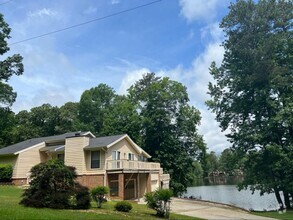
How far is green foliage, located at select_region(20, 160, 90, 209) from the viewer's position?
14242 mm

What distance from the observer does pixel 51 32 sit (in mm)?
14578

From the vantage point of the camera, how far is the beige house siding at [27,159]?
2904cm

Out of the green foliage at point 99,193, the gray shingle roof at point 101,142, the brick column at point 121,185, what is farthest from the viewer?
the gray shingle roof at point 101,142

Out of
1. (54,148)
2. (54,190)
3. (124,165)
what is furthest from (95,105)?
(54,190)

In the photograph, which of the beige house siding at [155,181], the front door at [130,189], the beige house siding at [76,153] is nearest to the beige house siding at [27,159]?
the beige house siding at [76,153]

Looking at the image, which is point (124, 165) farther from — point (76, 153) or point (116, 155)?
point (76, 153)

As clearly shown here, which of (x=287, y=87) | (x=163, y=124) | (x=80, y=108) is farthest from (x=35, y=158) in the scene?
(x=80, y=108)

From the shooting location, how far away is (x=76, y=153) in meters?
27.5

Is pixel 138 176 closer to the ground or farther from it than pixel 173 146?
closer to the ground

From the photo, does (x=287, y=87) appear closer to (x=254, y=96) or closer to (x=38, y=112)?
(x=254, y=96)

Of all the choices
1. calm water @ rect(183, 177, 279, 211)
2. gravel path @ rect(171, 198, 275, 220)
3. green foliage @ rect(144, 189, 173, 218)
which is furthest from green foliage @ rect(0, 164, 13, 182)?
calm water @ rect(183, 177, 279, 211)

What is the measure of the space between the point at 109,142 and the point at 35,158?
897 centimetres

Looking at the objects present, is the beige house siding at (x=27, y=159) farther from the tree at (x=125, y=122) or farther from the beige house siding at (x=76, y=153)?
the tree at (x=125, y=122)

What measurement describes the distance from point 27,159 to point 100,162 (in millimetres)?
8393
